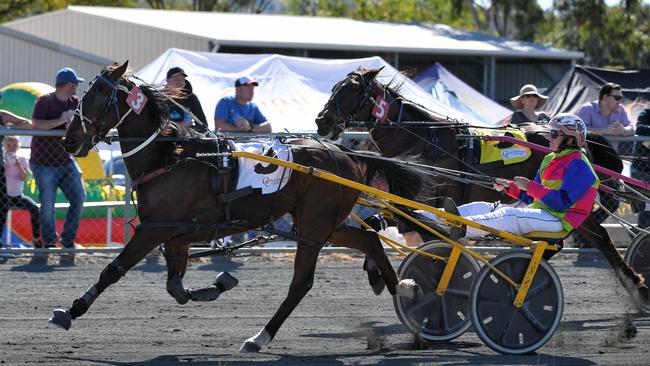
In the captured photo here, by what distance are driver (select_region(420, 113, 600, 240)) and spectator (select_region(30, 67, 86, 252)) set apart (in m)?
4.93

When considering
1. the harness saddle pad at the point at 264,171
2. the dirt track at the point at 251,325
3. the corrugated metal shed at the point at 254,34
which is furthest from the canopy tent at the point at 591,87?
the harness saddle pad at the point at 264,171

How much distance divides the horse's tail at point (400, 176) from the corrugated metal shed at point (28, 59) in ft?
57.1

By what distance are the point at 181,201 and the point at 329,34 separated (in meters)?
19.7

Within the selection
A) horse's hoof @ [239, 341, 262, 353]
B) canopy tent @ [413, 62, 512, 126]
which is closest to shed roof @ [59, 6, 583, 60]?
canopy tent @ [413, 62, 512, 126]

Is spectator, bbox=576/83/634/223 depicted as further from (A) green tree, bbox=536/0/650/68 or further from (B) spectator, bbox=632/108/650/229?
(A) green tree, bbox=536/0/650/68

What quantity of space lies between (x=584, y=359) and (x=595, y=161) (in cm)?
346

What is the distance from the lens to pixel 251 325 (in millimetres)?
8172

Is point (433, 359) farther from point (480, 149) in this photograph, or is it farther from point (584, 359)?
point (480, 149)

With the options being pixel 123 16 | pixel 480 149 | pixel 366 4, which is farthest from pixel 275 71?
pixel 366 4

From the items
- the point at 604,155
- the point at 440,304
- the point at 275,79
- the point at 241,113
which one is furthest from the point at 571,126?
the point at 275,79

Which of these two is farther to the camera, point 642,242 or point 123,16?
point 123,16

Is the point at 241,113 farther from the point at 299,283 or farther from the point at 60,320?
the point at 60,320

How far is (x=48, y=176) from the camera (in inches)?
433

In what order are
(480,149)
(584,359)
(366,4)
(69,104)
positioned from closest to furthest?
(584,359)
(480,149)
(69,104)
(366,4)
